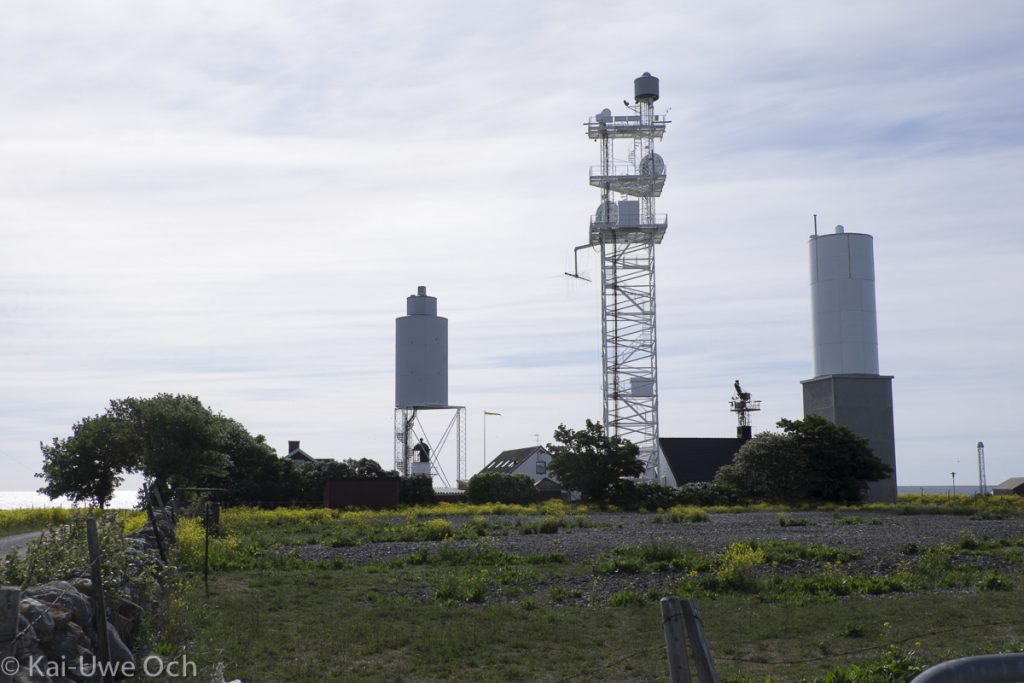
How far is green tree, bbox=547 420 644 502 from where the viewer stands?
45031 mm

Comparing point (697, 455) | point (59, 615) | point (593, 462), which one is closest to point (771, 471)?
point (593, 462)

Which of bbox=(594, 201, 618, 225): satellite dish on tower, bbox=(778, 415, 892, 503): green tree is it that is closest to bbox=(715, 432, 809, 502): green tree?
bbox=(778, 415, 892, 503): green tree

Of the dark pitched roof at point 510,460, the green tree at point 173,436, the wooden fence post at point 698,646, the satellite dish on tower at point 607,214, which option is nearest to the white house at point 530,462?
the dark pitched roof at point 510,460

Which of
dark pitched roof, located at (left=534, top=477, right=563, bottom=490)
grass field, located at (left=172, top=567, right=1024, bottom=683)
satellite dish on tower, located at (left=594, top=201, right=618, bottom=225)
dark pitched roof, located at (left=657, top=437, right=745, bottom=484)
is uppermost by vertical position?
satellite dish on tower, located at (left=594, top=201, right=618, bottom=225)

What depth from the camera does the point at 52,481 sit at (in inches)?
1505

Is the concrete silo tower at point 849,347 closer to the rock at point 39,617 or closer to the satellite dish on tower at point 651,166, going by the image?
the satellite dish on tower at point 651,166

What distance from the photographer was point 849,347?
54406mm

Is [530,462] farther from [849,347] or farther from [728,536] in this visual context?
[728,536]

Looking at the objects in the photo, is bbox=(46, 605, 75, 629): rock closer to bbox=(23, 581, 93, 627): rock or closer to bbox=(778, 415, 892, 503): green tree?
bbox=(23, 581, 93, 627): rock

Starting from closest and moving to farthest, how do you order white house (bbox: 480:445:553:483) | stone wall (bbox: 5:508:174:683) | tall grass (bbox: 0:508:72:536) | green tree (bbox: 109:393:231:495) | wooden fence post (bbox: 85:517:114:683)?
stone wall (bbox: 5:508:174:683) → wooden fence post (bbox: 85:517:114:683) → tall grass (bbox: 0:508:72:536) → green tree (bbox: 109:393:231:495) → white house (bbox: 480:445:553:483)

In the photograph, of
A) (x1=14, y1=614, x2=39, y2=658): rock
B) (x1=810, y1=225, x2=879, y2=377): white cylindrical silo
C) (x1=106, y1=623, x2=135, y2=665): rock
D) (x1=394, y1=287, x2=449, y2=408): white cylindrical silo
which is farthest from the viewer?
(x1=394, y1=287, x2=449, y2=408): white cylindrical silo

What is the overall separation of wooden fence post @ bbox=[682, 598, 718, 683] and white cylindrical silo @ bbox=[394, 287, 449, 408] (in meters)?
59.2

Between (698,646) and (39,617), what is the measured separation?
4571mm

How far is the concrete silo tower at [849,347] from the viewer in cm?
5344
